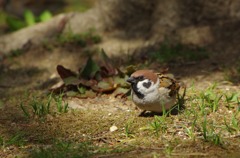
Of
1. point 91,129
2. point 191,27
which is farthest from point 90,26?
point 91,129

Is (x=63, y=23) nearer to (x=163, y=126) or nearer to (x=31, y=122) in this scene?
(x=31, y=122)

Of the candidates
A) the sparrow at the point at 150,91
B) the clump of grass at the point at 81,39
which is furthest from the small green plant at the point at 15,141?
the clump of grass at the point at 81,39

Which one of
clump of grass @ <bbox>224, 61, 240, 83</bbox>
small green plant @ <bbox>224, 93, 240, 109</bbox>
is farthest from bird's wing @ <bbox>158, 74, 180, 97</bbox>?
clump of grass @ <bbox>224, 61, 240, 83</bbox>

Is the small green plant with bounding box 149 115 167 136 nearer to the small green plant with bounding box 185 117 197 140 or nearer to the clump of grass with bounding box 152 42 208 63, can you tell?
the small green plant with bounding box 185 117 197 140

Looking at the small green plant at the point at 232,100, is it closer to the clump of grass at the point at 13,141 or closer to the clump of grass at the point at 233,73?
the clump of grass at the point at 233,73

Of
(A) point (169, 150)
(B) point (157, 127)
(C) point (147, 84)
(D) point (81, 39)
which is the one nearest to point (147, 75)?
(C) point (147, 84)

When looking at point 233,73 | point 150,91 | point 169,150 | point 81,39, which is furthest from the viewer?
point 81,39

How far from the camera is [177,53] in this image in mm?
7336

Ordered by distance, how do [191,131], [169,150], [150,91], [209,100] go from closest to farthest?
[169,150] → [191,131] → [150,91] → [209,100]

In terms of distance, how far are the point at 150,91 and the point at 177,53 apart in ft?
7.52

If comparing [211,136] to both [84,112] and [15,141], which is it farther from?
[15,141]

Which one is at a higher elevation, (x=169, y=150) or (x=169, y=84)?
(x=169, y=84)

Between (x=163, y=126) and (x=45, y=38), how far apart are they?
363cm

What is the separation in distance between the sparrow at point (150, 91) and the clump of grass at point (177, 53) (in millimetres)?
1990
